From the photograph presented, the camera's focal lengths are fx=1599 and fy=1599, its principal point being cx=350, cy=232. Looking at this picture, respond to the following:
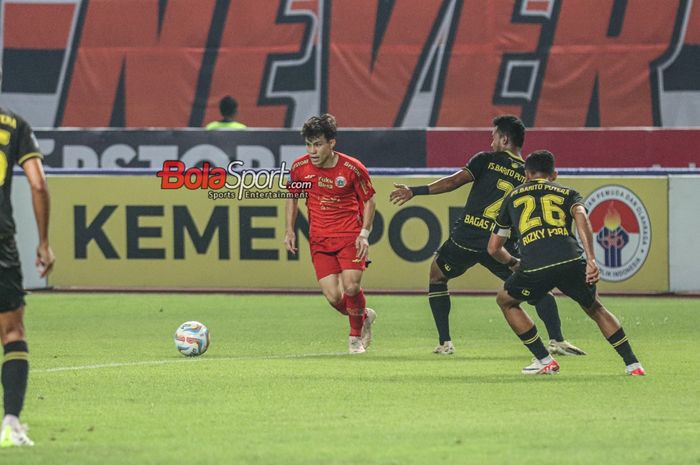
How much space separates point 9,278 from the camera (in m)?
7.98

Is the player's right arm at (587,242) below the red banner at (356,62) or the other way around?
below

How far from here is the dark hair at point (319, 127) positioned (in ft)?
43.4

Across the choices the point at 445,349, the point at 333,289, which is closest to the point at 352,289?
the point at 333,289

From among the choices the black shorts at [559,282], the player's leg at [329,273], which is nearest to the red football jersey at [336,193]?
the player's leg at [329,273]

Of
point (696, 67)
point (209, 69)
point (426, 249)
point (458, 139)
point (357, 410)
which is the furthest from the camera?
point (209, 69)

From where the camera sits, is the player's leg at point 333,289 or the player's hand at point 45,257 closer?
the player's hand at point 45,257

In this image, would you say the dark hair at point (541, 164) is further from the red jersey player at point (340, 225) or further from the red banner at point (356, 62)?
the red banner at point (356, 62)

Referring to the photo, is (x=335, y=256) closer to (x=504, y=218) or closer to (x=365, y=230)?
(x=365, y=230)

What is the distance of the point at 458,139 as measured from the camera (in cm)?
2503

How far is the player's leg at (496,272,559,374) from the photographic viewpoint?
11.5m

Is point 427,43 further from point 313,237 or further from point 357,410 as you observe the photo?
point 357,410

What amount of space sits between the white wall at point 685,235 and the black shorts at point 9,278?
41.0 feet

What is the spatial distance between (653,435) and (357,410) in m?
1.90

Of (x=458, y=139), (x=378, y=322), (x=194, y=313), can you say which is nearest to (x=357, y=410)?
(x=378, y=322)
